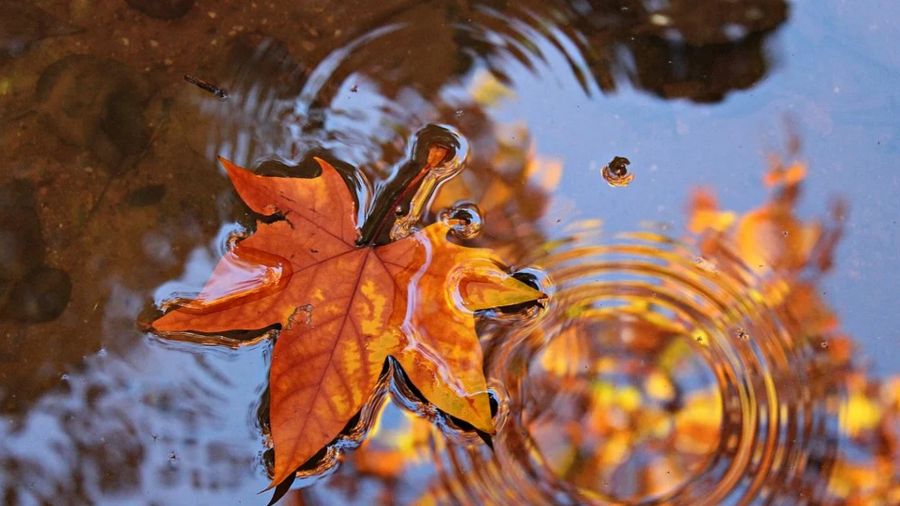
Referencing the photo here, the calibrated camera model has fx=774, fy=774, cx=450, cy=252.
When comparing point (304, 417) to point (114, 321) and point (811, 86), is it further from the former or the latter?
point (811, 86)

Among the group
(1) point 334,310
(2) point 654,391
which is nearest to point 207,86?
(1) point 334,310

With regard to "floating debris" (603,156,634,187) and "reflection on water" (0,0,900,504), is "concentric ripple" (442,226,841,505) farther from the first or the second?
"floating debris" (603,156,634,187)

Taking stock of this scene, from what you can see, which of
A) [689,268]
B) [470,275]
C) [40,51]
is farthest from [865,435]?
[40,51]

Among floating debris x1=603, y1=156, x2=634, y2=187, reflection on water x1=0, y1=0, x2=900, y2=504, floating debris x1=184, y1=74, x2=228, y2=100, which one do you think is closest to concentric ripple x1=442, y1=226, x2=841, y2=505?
reflection on water x1=0, y1=0, x2=900, y2=504

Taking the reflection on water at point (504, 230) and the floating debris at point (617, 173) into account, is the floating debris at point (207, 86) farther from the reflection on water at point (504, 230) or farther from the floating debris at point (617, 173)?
the floating debris at point (617, 173)

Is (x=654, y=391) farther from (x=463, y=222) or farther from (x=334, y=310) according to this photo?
(x=334, y=310)

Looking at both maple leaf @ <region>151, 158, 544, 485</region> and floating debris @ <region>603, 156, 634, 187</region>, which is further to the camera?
floating debris @ <region>603, 156, 634, 187</region>
